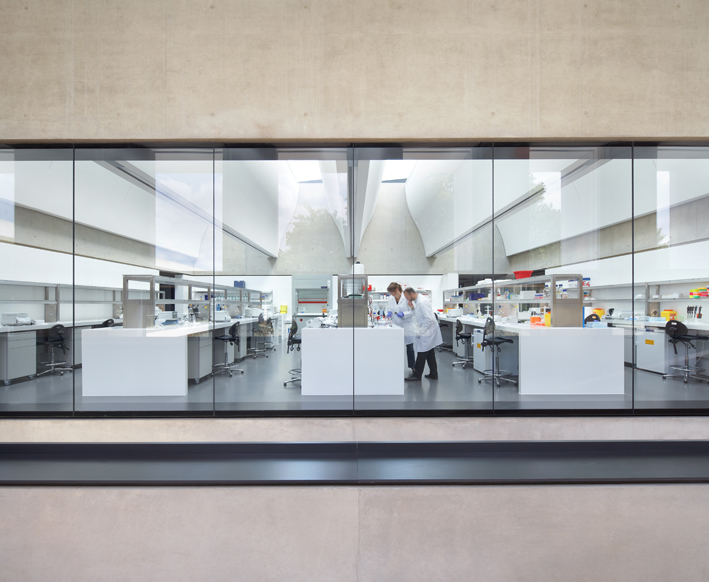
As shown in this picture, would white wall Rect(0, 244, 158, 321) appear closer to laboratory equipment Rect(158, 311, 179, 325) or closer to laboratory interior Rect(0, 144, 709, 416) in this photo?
laboratory interior Rect(0, 144, 709, 416)

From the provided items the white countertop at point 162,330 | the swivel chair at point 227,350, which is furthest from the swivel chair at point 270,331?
the swivel chair at point 227,350

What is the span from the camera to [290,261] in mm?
3547

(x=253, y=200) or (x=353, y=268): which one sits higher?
(x=253, y=200)

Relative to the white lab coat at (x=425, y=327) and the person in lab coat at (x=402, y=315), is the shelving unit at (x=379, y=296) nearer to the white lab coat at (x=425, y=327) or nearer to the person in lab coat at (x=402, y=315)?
the person in lab coat at (x=402, y=315)

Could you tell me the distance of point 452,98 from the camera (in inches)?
121

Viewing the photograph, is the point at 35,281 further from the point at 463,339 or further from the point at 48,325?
the point at 463,339

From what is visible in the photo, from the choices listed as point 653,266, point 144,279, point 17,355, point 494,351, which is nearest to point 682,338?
point 653,266

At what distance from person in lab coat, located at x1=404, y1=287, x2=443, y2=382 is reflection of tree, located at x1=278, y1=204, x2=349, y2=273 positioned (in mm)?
836

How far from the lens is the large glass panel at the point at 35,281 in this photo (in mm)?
3402

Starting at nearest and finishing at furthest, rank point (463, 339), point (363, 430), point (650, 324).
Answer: point (363, 430), point (650, 324), point (463, 339)

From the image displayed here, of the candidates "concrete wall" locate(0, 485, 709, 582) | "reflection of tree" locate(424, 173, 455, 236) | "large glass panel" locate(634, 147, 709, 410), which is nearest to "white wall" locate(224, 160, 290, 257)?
"reflection of tree" locate(424, 173, 455, 236)

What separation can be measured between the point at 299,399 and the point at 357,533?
4.21 feet

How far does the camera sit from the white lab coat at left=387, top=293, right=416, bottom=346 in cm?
366

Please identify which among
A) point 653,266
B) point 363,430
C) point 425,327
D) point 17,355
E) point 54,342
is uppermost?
point 653,266
